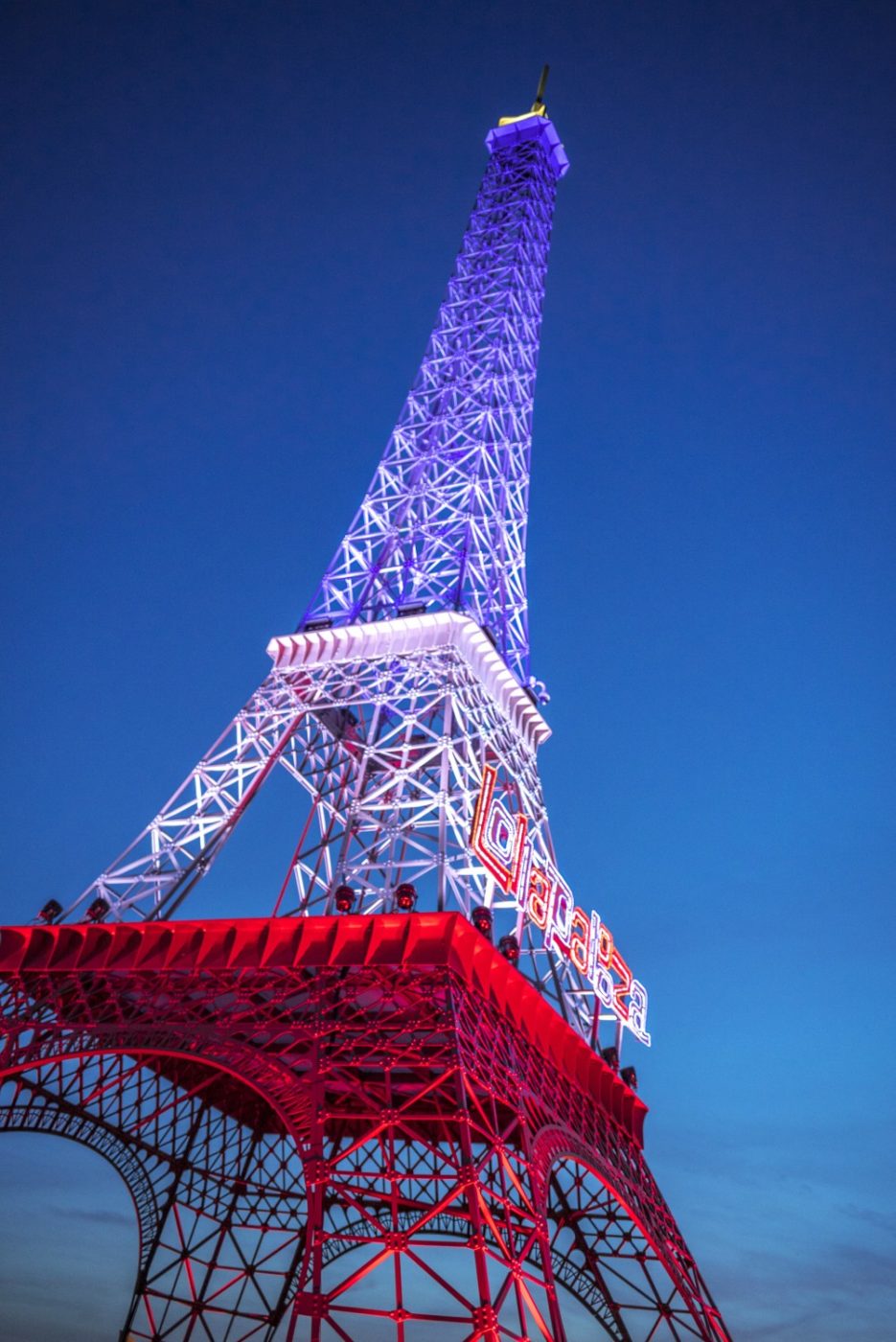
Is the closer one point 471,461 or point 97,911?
point 97,911

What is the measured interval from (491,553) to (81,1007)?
2285 cm

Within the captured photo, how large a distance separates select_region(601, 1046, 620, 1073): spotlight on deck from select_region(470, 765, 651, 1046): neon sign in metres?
0.90

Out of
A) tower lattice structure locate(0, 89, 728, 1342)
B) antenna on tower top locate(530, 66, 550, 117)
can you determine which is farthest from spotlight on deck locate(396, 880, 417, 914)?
antenna on tower top locate(530, 66, 550, 117)

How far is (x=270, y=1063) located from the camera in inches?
934

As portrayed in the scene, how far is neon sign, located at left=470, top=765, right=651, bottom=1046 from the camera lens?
1099 inches

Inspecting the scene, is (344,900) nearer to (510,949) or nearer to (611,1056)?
(510,949)

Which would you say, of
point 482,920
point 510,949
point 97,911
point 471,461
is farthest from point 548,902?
point 471,461

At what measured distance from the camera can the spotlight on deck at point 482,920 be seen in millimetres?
25812

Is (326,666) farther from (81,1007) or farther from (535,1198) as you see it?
(535,1198)

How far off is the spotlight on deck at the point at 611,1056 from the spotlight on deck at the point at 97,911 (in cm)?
1561

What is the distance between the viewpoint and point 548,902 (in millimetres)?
30141

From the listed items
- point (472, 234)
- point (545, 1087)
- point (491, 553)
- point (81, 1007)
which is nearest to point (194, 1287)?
point (81, 1007)

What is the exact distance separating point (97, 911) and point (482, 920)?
35.7 feet

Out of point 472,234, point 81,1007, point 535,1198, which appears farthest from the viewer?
point 472,234
